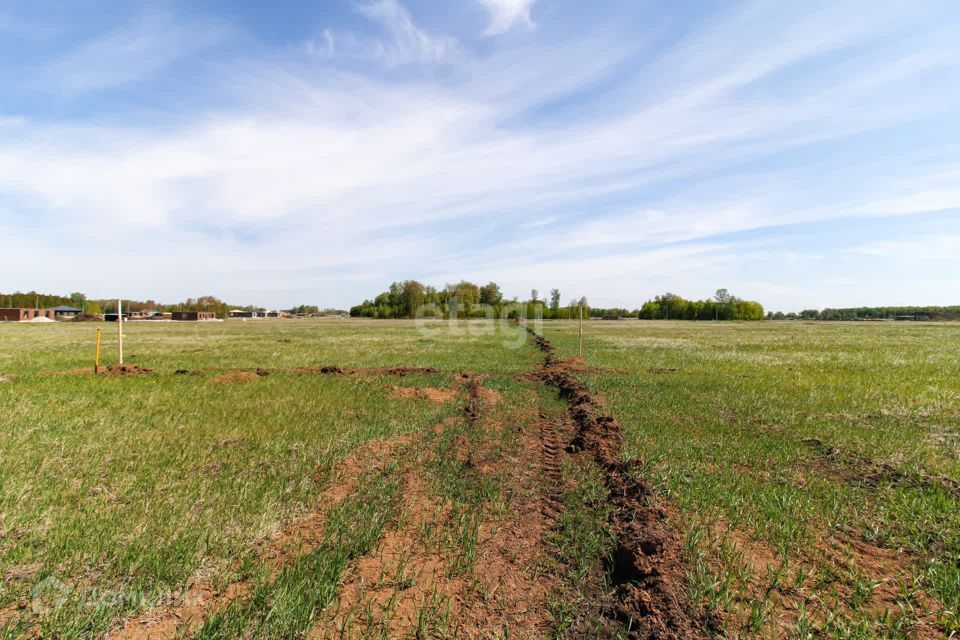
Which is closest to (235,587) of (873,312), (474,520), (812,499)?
(474,520)

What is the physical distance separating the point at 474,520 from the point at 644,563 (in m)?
1.72

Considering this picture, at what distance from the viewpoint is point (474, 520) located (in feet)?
15.3

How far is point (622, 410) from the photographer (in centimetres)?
984

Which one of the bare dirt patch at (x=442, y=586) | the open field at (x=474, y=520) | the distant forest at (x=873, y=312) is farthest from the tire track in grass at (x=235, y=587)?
the distant forest at (x=873, y=312)

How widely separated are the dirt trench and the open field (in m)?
0.02

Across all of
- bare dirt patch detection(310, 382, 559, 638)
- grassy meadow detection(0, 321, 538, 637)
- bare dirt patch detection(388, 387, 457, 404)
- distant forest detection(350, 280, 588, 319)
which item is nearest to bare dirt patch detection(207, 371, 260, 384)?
grassy meadow detection(0, 321, 538, 637)

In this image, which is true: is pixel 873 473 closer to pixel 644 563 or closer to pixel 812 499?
pixel 812 499

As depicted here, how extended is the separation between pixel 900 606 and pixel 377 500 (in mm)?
4621

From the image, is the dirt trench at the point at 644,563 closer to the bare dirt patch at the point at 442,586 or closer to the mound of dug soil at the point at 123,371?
the bare dirt patch at the point at 442,586

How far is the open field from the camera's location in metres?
3.17

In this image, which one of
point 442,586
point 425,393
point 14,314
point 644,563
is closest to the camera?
point 442,586

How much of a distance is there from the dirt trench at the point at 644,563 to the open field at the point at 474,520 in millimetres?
21

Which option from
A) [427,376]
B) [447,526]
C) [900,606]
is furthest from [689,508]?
[427,376]

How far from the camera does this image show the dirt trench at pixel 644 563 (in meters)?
3.07
